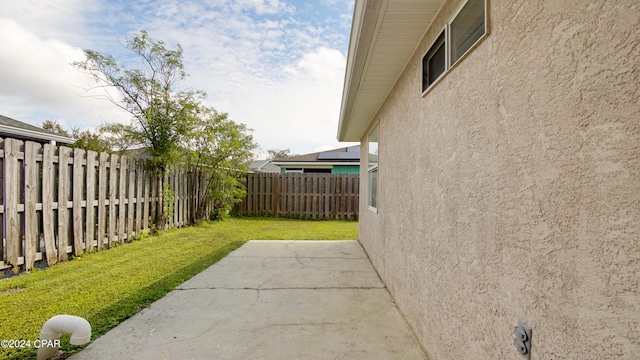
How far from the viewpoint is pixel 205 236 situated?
7320 millimetres

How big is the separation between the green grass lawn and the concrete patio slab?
0.81 ft

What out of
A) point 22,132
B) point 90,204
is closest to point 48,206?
point 90,204

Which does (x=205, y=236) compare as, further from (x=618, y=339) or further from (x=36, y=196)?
(x=618, y=339)

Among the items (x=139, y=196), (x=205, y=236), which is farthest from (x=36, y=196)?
(x=205, y=236)

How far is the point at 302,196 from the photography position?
1181 centimetres

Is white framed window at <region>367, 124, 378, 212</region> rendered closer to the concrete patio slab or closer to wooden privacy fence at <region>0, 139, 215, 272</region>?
the concrete patio slab

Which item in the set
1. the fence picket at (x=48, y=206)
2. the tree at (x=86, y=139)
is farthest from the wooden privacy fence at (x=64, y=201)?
the tree at (x=86, y=139)

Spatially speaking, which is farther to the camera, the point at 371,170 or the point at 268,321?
the point at 371,170

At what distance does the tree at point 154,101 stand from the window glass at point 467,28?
6.76 m

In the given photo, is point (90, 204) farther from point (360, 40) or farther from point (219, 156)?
point (360, 40)

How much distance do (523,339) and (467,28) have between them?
1.73 m

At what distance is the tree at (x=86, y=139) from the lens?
9.49 m

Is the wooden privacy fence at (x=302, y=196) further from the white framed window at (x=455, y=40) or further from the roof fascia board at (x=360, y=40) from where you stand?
the white framed window at (x=455, y=40)

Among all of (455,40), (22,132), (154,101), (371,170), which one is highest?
(154,101)
